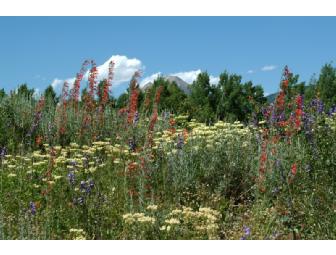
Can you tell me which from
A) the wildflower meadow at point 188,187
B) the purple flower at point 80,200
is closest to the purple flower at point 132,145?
the wildflower meadow at point 188,187

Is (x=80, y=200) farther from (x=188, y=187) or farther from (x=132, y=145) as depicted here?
(x=132, y=145)

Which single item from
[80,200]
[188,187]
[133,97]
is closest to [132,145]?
[133,97]

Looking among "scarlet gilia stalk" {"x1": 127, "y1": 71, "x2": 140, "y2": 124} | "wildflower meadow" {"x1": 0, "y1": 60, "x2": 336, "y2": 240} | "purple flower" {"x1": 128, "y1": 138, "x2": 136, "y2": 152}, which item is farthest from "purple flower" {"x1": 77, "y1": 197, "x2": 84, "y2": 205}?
"scarlet gilia stalk" {"x1": 127, "y1": 71, "x2": 140, "y2": 124}

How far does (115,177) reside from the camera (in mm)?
6598

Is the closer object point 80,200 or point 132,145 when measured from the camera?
point 80,200

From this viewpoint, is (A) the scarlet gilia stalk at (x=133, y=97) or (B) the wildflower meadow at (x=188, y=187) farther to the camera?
(A) the scarlet gilia stalk at (x=133, y=97)

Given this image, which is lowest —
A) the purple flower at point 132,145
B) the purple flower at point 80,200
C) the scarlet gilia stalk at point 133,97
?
the purple flower at point 80,200

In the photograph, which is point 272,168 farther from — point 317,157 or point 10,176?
point 10,176

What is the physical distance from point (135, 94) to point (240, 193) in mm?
2675

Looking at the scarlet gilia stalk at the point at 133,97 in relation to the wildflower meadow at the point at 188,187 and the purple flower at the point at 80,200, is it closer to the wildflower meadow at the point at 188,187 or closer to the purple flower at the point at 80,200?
the wildflower meadow at the point at 188,187

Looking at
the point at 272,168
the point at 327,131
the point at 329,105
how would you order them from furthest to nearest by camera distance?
the point at 329,105 < the point at 327,131 < the point at 272,168

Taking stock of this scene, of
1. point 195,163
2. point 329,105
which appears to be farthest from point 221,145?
point 329,105

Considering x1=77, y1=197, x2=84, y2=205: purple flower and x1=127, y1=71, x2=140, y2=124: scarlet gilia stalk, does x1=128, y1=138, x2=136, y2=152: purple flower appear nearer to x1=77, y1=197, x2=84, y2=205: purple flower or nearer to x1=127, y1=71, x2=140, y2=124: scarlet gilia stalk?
x1=127, y1=71, x2=140, y2=124: scarlet gilia stalk

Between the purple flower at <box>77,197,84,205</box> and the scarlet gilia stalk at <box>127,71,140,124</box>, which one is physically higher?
the scarlet gilia stalk at <box>127,71,140,124</box>
